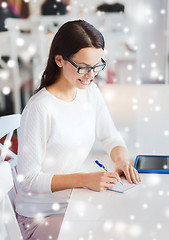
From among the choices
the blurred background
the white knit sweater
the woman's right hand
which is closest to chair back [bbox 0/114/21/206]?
the white knit sweater

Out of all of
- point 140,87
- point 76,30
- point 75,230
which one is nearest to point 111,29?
point 140,87

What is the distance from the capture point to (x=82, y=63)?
1090 mm

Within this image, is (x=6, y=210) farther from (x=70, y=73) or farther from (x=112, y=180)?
(x=70, y=73)

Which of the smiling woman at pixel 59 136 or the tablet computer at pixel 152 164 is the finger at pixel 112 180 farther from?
the tablet computer at pixel 152 164

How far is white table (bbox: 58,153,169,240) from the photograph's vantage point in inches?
27.1

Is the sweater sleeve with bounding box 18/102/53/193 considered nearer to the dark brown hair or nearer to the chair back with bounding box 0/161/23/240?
the dark brown hair

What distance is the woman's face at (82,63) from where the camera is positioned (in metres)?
1.08

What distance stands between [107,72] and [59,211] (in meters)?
2.91

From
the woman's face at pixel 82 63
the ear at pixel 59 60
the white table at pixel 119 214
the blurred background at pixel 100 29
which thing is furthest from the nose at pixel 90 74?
the blurred background at pixel 100 29

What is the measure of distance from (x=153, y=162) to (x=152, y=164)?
0.06 ft

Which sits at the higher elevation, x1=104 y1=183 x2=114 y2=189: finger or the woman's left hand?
x1=104 y1=183 x2=114 y2=189: finger

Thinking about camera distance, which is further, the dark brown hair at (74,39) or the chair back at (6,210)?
the dark brown hair at (74,39)

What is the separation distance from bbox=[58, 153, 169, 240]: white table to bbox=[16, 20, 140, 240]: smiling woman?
69 mm

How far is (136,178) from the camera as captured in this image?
970 mm
